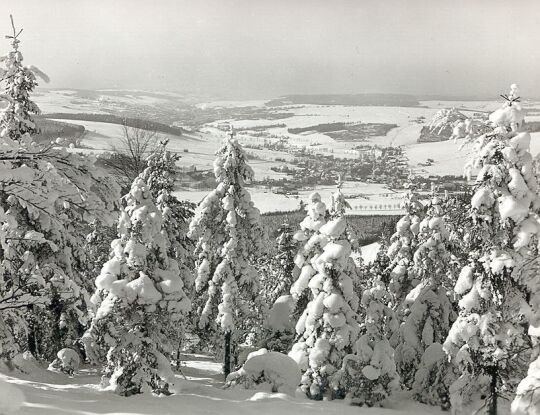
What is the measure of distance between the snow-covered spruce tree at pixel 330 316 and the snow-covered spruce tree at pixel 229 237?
6.49 metres

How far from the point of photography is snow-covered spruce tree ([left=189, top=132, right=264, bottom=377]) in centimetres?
Answer: 2523

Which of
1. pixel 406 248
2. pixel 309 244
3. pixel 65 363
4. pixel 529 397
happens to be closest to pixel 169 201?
pixel 309 244

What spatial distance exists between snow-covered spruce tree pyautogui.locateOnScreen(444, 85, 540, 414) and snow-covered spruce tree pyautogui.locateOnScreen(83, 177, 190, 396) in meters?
8.99

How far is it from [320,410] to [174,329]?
5.73 m

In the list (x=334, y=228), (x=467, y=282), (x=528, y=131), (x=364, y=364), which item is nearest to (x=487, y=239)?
(x=467, y=282)

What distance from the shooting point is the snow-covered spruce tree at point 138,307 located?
1616cm

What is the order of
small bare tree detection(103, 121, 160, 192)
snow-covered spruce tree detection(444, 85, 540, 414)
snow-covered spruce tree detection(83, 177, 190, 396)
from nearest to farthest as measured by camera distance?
1. snow-covered spruce tree detection(444, 85, 540, 414)
2. snow-covered spruce tree detection(83, 177, 190, 396)
3. small bare tree detection(103, 121, 160, 192)

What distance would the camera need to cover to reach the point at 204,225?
25828 millimetres

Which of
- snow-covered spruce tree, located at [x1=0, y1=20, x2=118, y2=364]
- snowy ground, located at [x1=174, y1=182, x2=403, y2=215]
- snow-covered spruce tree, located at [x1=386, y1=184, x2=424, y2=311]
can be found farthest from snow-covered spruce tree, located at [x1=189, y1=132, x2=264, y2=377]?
snowy ground, located at [x1=174, y1=182, x2=403, y2=215]

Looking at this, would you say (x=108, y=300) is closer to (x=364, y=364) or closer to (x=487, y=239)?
(x=364, y=364)

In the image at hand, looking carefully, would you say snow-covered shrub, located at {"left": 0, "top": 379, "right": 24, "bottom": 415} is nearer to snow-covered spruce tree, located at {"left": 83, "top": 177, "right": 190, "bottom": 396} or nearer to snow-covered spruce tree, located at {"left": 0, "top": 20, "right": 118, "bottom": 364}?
snow-covered spruce tree, located at {"left": 0, "top": 20, "right": 118, "bottom": 364}

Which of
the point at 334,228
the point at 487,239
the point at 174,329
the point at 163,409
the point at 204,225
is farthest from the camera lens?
the point at 204,225

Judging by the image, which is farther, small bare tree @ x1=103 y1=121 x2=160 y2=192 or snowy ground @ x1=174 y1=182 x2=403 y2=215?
snowy ground @ x1=174 y1=182 x2=403 y2=215

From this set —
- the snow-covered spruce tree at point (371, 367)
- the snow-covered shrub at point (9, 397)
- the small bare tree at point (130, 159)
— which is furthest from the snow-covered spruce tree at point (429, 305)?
the snow-covered shrub at point (9, 397)
